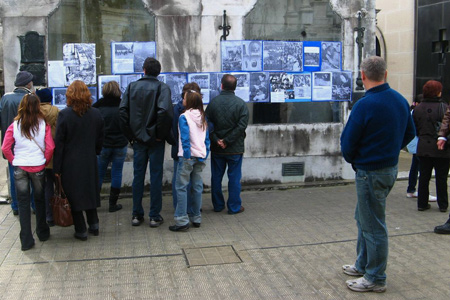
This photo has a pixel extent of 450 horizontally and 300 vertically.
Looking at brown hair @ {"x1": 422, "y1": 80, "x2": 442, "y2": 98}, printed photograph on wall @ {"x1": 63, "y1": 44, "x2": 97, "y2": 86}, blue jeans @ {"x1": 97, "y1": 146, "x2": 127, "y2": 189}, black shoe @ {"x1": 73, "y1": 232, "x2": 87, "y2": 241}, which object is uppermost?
printed photograph on wall @ {"x1": 63, "y1": 44, "x2": 97, "y2": 86}

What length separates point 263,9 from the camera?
8.07 m

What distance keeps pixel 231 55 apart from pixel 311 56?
1.39 metres

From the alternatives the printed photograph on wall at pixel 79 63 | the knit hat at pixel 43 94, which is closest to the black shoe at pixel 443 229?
the knit hat at pixel 43 94

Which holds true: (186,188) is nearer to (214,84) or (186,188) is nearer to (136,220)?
(136,220)

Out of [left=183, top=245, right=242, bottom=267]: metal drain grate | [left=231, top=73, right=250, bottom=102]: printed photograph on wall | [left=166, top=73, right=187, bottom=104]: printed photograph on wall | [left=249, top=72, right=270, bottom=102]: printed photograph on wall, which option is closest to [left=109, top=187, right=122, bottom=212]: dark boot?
[left=166, top=73, right=187, bottom=104]: printed photograph on wall

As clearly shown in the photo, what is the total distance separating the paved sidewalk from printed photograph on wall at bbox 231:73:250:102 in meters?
1.92

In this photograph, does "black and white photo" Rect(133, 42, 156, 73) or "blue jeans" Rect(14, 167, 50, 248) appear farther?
"black and white photo" Rect(133, 42, 156, 73)

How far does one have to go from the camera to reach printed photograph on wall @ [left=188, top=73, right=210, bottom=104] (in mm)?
7750

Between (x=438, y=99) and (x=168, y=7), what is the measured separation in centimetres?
414

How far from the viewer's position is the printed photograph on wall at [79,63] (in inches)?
292

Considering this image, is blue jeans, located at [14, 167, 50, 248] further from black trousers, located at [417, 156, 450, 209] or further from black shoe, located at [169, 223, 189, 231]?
black trousers, located at [417, 156, 450, 209]

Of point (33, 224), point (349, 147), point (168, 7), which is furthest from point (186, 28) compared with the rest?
point (349, 147)

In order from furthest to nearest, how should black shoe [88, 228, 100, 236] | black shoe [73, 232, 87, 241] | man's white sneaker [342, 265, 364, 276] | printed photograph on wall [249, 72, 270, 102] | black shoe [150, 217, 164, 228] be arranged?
printed photograph on wall [249, 72, 270, 102] < black shoe [150, 217, 164, 228] < black shoe [88, 228, 100, 236] < black shoe [73, 232, 87, 241] < man's white sneaker [342, 265, 364, 276]

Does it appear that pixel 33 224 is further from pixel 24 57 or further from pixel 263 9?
pixel 263 9
